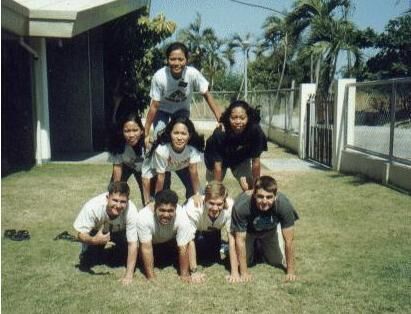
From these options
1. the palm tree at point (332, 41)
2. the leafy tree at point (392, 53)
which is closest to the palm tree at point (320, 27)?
the palm tree at point (332, 41)

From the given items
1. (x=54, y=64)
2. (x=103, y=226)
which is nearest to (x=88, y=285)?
(x=103, y=226)

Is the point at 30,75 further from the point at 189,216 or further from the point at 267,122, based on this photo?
the point at 267,122

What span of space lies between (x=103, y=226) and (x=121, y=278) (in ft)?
1.68

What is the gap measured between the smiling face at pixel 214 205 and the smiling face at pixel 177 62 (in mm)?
1713

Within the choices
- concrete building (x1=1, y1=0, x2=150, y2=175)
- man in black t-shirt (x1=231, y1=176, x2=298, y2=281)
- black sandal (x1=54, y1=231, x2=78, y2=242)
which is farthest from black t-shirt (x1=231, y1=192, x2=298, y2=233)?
Result: concrete building (x1=1, y1=0, x2=150, y2=175)

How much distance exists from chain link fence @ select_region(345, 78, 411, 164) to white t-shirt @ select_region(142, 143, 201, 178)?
15.3 feet

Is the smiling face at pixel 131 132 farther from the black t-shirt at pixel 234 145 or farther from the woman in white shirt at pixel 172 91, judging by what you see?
the black t-shirt at pixel 234 145

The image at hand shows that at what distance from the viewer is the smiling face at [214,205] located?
15.0ft

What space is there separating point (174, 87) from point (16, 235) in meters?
2.38

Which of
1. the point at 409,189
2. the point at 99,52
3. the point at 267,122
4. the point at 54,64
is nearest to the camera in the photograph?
the point at 409,189

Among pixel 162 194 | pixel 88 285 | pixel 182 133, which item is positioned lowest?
pixel 88 285

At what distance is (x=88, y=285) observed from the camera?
438 centimetres

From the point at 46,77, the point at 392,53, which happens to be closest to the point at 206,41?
the point at 392,53

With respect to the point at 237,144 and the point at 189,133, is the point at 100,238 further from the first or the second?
the point at 237,144
